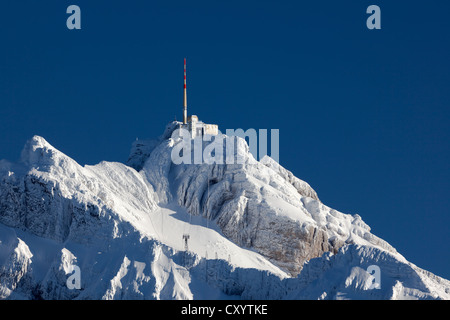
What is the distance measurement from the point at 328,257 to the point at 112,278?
29.0m

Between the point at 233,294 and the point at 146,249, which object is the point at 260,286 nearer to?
the point at 233,294

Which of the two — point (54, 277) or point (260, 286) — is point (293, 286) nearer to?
point (260, 286)

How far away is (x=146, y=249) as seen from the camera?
198m

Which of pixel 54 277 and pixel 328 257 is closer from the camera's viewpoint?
pixel 328 257
